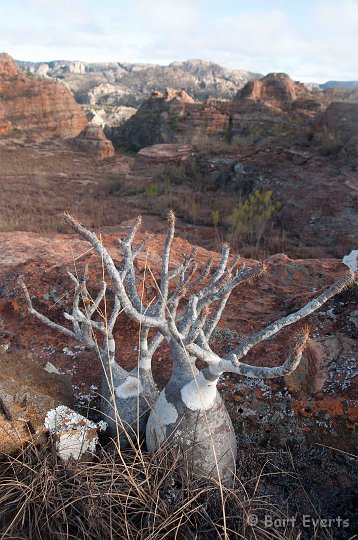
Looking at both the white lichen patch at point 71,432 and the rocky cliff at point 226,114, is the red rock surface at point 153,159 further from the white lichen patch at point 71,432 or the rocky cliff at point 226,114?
the white lichen patch at point 71,432

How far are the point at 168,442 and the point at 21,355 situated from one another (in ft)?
4.82

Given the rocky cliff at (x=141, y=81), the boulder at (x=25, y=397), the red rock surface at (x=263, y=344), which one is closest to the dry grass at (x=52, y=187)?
the red rock surface at (x=263, y=344)

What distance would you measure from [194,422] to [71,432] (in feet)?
1.98

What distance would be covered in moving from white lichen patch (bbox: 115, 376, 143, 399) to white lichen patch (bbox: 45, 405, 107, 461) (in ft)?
0.54

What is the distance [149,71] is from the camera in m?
134

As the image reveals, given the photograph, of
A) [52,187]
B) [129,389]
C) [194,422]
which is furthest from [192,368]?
[52,187]

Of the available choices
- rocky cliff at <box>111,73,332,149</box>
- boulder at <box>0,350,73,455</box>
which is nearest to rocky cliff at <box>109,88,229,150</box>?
rocky cliff at <box>111,73,332,149</box>

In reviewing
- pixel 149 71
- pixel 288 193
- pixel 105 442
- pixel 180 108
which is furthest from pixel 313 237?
pixel 149 71

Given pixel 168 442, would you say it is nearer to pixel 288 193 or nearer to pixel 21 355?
pixel 21 355

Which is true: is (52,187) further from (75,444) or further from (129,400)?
(75,444)

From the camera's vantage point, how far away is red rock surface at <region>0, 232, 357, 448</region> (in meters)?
2.15

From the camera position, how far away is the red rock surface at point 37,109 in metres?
29.5

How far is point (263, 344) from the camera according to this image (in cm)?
277

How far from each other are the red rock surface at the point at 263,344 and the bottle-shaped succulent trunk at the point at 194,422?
40 centimetres
